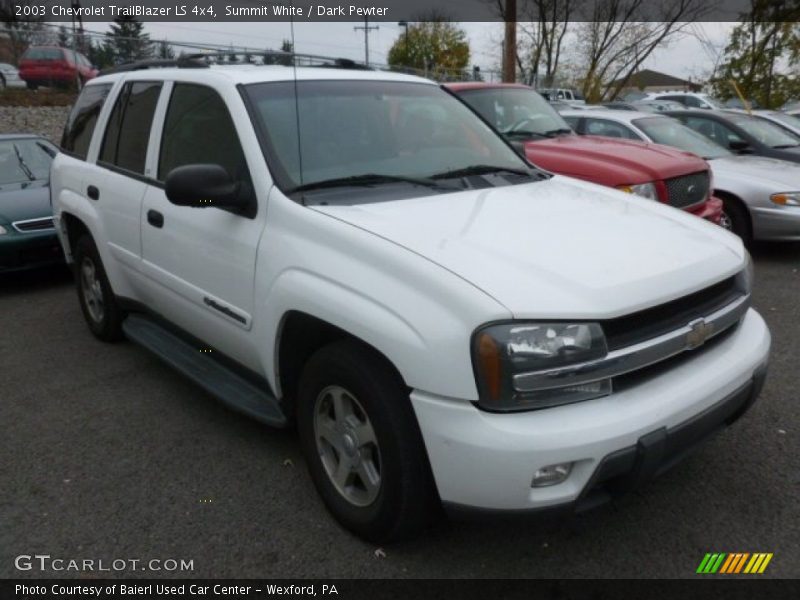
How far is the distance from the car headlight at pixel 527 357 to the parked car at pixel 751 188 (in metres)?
5.51

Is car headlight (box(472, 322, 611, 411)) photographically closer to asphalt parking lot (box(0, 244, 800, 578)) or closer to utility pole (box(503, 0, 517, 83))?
asphalt parking lot (box(0, 244, 800, 578))

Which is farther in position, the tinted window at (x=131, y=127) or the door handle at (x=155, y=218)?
the tinted window at (x=131, y=127)

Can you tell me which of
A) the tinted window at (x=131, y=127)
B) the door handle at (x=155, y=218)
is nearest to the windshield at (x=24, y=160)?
the tinted window at (x=131, y=127)

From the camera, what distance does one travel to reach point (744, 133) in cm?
874

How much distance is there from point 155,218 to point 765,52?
68.6 feet

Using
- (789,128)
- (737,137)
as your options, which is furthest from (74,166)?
(789,128)

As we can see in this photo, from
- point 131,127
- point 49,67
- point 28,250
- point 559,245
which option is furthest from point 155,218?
point 49,67

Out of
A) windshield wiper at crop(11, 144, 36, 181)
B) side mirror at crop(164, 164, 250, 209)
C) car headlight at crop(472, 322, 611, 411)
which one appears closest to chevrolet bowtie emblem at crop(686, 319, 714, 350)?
car headlight at crop(472, 322, 611, 411)

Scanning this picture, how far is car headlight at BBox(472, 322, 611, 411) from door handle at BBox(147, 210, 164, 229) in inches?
86.5

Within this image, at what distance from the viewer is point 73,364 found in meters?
4.70

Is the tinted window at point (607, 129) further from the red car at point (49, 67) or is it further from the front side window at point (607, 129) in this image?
the red car at point (49, 67)

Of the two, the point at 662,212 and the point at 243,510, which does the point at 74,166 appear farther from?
the point at 662,212

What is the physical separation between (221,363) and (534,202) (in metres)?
1.78

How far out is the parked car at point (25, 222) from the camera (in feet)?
20.7
